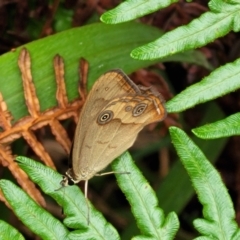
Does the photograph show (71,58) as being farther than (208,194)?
Yes

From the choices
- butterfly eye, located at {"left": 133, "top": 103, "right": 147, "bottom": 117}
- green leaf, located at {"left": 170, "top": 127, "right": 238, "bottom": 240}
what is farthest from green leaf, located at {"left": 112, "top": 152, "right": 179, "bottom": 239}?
butterfly eye, located at {"left": 133, "top": 103, "right": 147, "bottom": 117}

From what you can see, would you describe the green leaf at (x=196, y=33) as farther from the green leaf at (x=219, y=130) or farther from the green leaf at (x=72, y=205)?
the green leaf at (x=72, y=205)

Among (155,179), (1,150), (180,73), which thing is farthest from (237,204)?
(1,150)

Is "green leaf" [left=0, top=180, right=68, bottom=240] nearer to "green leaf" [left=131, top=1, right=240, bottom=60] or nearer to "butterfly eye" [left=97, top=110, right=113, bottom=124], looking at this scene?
"butterfly eye" [left=97, top=110, right=113, bottom=124]

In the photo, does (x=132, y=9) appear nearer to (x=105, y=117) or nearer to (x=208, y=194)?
(x=105, y=117)

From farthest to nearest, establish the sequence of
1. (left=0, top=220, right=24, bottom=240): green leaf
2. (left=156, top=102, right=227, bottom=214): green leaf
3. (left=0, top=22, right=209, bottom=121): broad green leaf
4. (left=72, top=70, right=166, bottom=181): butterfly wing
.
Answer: (left=156, top=102, right=227, bottom=214): green leaf, (left=0, top=22, right=209, bottom=121): broad green leaf, (left=72, top=70, right=166, bottom=181): butterfly wing, (left=0, top=220, right=24, bottom=240): green leaf

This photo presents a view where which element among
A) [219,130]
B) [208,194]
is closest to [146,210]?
[208,194]
